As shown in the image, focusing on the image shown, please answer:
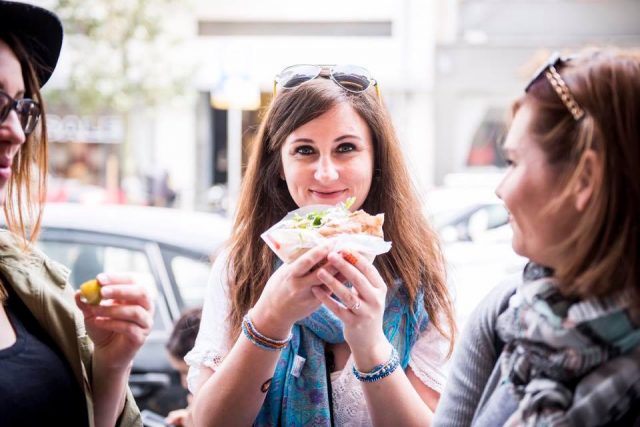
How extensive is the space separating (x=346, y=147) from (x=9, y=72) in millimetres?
920

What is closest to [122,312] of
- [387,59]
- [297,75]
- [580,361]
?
[297,75]

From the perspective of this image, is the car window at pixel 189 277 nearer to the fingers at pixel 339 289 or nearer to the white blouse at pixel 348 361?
the white blouse at pixel 348 361

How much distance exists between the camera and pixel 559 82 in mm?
1415

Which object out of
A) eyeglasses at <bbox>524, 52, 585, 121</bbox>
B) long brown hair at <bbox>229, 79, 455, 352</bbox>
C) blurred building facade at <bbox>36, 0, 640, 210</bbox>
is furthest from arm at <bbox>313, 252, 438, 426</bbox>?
blurred building facade at <bbox>36, 0, 640, 210</bbox>

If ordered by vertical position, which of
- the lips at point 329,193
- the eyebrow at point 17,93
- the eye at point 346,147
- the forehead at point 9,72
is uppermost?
the forehead at point 9,72

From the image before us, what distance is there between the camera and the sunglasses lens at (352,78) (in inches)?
89.5

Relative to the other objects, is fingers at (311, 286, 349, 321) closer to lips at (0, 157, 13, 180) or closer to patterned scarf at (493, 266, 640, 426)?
patterned scarf at (493, 266, 640, 426)

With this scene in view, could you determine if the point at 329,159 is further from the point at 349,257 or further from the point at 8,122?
the point at 8,122

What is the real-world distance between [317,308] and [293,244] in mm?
180

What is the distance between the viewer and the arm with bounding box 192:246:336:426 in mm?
1877

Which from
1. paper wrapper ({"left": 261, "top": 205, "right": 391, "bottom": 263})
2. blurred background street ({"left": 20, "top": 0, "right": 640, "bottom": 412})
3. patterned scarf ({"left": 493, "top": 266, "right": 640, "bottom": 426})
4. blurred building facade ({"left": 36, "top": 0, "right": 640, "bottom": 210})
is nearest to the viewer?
patterned scarf ({"left": 493, "top": 266, "right": 640, "bottom": 426})

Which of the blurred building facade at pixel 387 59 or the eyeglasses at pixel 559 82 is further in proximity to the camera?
the blurred building facade at pixel 387 59

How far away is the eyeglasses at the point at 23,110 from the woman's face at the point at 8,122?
0.04 feet

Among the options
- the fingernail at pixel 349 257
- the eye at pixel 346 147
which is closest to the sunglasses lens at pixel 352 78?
the eye at pixel 346 147
